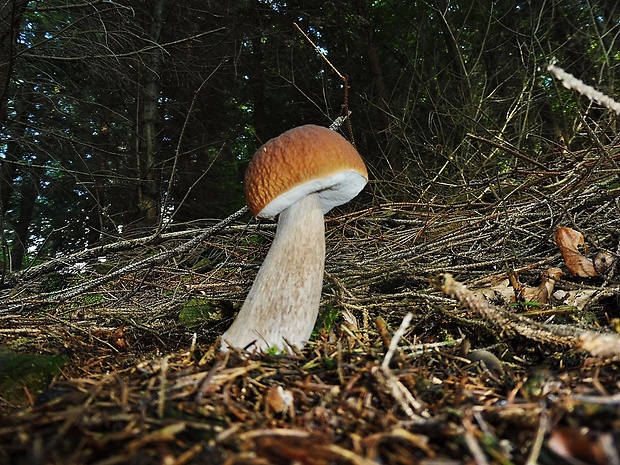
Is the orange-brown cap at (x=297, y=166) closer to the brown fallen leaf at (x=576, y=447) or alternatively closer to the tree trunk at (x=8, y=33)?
the brown fallen leaf at (x=576, y=447)

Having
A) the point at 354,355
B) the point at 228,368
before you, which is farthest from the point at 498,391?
the point at 228,368

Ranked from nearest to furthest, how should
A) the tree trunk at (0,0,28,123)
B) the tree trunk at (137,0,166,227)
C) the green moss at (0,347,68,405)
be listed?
1. the green moss at (0,347,68,405)
2. the tree trunk at (0,0,28,123)
3. the tree trunk at (137,0,166,227)

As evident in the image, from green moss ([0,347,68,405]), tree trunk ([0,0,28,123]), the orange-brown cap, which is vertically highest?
tree trunk ([0,0,28,123])

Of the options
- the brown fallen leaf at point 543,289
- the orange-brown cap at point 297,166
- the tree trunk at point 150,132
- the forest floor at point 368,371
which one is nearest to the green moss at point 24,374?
the forest floor at point 368,371

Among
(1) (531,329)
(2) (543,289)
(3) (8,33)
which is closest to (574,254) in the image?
(2) (543,289)

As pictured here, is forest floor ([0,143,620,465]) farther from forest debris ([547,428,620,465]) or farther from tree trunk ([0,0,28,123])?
tree trunk ([0,0,28,123])

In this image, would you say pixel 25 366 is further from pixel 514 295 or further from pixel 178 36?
pixel 178 36

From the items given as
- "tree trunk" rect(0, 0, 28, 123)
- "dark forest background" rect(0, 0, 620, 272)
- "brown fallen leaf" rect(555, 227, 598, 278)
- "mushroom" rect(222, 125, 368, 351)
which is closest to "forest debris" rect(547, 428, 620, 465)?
"mushroom" rect(222, 125, 368, 351)

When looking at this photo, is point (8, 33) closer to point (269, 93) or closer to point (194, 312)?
point (194, 312)
